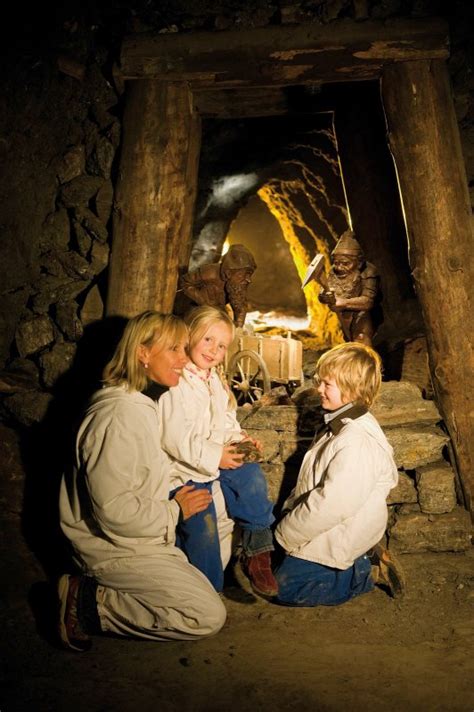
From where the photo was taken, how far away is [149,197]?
4.30 meters

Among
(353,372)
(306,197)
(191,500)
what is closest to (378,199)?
(306,197)

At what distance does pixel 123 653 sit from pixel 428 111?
13.5ft

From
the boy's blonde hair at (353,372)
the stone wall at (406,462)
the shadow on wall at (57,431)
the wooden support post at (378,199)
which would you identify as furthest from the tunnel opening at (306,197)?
the shadow on wall at (57,431)

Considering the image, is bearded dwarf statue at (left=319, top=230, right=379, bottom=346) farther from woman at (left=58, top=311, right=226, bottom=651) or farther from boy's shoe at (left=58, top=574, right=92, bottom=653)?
boy's shoe at (left=58, top=574, right=92, bottom=653)

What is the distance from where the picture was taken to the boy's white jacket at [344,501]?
3000mm

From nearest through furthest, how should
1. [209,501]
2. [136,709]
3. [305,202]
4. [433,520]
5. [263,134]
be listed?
1. [136,709]
2. [209,501]
3. [433,520]
4. [263,134]
5. [305,202]

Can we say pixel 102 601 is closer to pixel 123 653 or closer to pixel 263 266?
pixel 123 653

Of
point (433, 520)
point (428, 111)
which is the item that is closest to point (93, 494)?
point (433, 520)

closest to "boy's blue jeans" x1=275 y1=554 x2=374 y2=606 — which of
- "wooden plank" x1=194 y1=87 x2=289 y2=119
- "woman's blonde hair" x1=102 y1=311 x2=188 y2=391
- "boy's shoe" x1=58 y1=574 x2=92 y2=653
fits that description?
"boy's shoe" x1=58 y1=574 x2=92 y2=653

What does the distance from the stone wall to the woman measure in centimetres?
133

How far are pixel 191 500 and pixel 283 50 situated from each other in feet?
11.0

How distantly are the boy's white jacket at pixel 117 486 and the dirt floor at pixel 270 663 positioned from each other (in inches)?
18.9

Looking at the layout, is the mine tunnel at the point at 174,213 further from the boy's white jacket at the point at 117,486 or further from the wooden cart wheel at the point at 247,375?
the boy's white jacket at the point at 117,486

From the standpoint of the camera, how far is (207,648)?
9.07 feet
